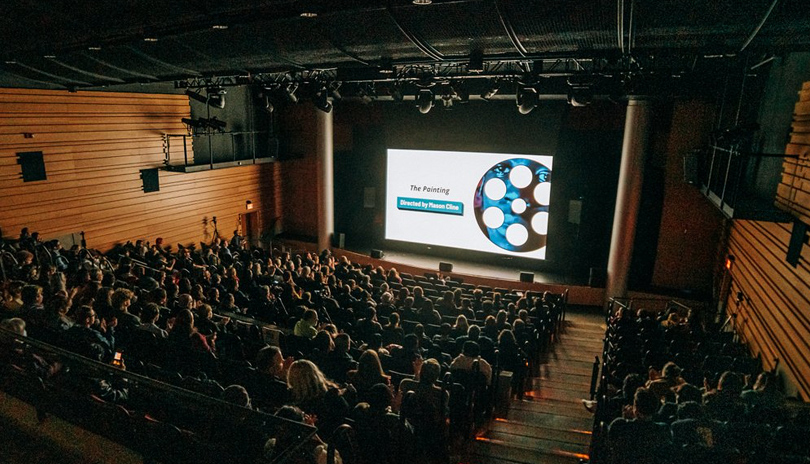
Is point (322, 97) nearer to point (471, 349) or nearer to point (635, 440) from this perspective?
point (471, 349)

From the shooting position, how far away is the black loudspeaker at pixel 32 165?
10336 millimetres

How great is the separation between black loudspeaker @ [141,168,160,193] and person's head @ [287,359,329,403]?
37.2ft

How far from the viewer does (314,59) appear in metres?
5.08

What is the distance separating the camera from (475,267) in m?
14.5

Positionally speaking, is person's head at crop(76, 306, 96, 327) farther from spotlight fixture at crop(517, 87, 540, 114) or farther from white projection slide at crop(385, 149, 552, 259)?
white projection slide at crop(385, 149, 552, 259)

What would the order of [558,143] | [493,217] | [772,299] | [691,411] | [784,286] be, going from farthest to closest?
[493,217]
[558,143]
[772,299]
[784,286]
[691,411]

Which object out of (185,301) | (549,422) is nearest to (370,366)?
(549,422)

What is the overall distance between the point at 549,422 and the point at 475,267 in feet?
29.8

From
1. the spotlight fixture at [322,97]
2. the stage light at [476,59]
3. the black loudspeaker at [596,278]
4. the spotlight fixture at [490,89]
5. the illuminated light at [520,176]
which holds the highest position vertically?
the spotlight fixture at [490,89]

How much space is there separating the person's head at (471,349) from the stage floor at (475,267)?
25.3ft

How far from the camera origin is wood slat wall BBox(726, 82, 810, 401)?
248 inches

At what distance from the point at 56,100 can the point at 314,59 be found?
946 cm

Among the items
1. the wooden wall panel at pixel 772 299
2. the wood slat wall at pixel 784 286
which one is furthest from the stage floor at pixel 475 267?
the wood slat wall at pixel 784 286

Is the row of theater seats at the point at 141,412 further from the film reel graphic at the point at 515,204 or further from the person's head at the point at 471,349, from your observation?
the film reel graphic at the point at 515,204
